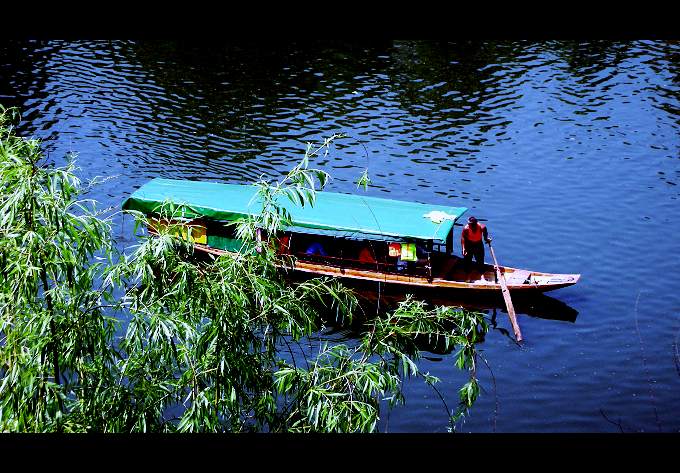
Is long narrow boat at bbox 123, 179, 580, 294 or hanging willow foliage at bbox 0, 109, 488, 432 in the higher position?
hanging willow foliage at bbox 0, 109, 488, 432

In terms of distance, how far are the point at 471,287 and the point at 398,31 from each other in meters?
18.5

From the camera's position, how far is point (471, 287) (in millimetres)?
19875

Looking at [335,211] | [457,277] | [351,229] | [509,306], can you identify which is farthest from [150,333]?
[457,277]

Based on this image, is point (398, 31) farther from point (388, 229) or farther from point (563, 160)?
point (563, 160)

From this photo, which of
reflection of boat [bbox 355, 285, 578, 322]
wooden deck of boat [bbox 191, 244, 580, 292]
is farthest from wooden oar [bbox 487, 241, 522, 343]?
reflection of boat [bbox 355, 285, 578, 322]

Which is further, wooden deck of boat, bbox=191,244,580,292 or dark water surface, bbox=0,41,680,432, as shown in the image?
wooden deck of boat, bbox=191,244,580,292

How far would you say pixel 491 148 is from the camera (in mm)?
29656

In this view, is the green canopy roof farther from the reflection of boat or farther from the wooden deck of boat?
the reflection of boat

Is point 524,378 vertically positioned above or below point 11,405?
below

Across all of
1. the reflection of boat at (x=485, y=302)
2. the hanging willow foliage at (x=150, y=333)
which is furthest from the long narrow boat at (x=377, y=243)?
the hanging willow foliage at (x=150, y=333)

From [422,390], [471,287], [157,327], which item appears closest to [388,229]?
[471,287]

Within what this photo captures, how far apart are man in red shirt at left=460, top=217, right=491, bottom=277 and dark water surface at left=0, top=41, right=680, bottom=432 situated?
150 cm

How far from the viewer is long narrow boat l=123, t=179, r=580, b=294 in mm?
19969

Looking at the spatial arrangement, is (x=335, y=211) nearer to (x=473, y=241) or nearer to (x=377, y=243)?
(x=377, y=243)
